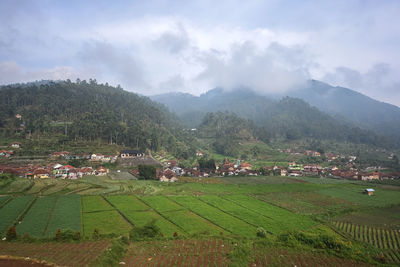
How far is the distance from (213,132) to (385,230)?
336 ft

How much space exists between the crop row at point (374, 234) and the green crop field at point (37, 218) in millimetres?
27668

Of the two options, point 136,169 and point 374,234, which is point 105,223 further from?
point 136,169

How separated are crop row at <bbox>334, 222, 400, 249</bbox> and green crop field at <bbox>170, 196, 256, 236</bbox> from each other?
9833 mm

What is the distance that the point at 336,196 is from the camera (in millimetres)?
40844

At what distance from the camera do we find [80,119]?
8019cm

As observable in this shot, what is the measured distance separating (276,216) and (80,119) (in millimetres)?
68102

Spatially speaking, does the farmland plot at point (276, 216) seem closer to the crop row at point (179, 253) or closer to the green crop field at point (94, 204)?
the crop row at point (179, 253)

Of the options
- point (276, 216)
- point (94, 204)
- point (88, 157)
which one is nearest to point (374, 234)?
point (276, 216)

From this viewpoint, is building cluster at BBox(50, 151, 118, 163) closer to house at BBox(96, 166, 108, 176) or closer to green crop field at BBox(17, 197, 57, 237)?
house at BBox(96, 166, 108, 176)

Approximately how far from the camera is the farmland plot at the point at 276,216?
26.4 m

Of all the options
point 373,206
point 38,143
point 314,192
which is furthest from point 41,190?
point 373,206

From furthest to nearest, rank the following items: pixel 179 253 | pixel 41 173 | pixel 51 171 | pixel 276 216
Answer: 1. pixel 51 171
2. pixel 41 173
3. pixel 276 216
4. pixel 179 253

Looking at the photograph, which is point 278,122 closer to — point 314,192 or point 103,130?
point 103,130

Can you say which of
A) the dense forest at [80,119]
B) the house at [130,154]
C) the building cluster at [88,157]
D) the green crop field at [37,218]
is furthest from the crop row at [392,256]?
the dense forest at [80,119]
